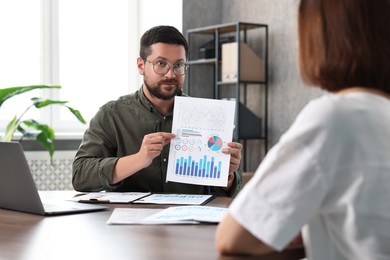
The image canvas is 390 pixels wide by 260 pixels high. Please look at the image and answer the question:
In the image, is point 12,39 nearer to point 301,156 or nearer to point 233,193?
point 233,193

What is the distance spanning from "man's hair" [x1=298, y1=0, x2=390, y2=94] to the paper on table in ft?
3.80

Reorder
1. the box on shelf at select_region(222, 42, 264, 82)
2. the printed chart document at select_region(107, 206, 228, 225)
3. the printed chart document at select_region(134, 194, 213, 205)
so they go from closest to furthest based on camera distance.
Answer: the printed chart document at select_region(107, 206, 228, 225) < the printed chart document at select_region(134, 194, 213, 205) < the box on shelf at select_region(222, 42, 264, 82)

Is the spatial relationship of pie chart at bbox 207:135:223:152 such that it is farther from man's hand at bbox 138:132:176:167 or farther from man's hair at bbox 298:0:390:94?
man's hair at bbox 298:0:390:94

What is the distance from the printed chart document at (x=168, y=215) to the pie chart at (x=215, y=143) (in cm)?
37

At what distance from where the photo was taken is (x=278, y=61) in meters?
4.78

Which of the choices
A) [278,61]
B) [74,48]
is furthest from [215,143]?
[74,48]

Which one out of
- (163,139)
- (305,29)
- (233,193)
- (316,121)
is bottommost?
(233,193)

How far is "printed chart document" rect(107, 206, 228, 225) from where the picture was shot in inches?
65.9

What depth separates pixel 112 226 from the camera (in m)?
1.66

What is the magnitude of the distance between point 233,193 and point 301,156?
142 centimetres

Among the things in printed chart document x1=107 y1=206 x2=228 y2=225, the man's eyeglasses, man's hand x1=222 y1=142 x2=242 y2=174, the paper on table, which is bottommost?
the paper on table

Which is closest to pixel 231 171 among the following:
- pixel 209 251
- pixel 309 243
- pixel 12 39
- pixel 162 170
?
pixel 162 170

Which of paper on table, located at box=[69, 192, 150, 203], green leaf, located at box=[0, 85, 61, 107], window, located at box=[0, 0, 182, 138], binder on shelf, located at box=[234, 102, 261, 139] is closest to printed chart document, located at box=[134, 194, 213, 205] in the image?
paper on table, located at box=[69, 192, 150, 203]

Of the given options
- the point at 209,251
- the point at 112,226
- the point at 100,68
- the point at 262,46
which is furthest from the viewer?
the point at 100,68
